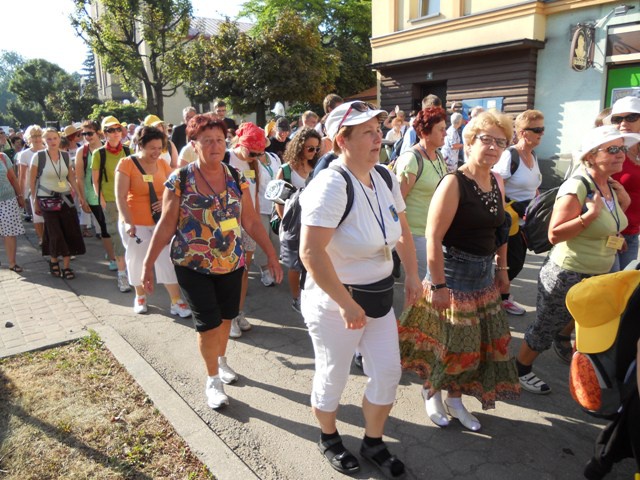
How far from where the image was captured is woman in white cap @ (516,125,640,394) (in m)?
3.04

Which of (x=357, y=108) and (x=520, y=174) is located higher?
(x=357, y=108)

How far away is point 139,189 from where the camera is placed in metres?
4.93

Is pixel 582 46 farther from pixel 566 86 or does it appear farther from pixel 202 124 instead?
pixel 202 124

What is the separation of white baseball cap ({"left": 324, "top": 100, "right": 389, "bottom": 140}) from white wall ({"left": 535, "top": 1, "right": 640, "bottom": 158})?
11542 millimetres

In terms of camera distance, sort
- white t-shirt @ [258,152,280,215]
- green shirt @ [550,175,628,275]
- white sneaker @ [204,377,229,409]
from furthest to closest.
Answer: white t-shirt @ [258,152,280,215] < white sneaker @ [204,377,229,409] < green shirt @ [550,175,628,275]

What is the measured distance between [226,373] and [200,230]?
4.00 feet

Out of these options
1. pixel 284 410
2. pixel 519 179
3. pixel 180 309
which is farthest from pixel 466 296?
pixel 180 309

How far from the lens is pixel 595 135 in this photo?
10.0 feet

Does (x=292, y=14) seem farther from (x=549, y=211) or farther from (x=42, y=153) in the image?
(x=549, y=211)

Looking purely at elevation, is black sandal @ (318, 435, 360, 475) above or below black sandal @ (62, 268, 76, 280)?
below

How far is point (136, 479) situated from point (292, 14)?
2238 cm

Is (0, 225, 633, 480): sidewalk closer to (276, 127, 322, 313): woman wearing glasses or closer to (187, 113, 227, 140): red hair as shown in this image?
(276, 127, 322, 313): woman wearing glasses

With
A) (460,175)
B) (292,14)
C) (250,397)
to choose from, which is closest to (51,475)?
(250,397)

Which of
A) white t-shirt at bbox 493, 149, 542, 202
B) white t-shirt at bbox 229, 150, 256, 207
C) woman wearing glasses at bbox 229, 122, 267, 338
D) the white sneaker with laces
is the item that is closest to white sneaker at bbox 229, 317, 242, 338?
woman wearing glasses at bbox 229, 122, 267, 338
